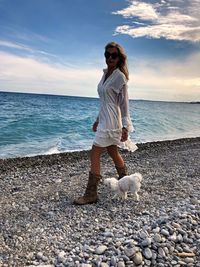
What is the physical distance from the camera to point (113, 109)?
17.9 ft

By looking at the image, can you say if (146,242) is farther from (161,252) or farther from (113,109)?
(113,109)

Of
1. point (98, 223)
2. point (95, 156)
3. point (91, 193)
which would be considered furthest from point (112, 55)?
point (98, 223)

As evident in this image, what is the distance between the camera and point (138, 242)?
421 cm

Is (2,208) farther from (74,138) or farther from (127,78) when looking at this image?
(74,138)

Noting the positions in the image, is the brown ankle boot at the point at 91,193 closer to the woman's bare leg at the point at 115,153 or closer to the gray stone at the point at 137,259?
the woman's bare leg at the point at 115,153

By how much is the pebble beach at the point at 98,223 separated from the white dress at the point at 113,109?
44.0 inches

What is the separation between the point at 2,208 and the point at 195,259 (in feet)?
10.3

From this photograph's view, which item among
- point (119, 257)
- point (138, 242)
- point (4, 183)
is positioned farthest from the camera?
point (4, 183)

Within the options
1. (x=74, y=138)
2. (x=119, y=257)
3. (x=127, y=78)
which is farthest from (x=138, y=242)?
(x=74, y=138)

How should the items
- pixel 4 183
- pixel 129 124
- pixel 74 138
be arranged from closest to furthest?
pixel 129 124 → pixel 4 183 → pixel 74 138

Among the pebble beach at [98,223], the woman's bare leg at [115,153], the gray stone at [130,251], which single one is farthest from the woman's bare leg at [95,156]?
the gray stone at [130,251]

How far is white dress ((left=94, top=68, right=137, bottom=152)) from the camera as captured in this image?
17.6ft

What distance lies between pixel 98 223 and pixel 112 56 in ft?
7.94

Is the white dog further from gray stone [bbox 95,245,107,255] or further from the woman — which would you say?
gray stone [bbox 95,245,107,255]
